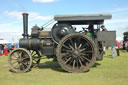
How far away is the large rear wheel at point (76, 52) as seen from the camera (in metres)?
5.87

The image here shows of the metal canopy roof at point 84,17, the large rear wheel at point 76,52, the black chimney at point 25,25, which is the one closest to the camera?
the large rear wheel at point 76,52

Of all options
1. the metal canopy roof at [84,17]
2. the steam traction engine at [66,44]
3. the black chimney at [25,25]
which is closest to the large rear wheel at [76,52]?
the steam traction engine at [66,44]

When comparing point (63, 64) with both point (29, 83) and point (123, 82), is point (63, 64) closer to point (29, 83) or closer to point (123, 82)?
point (29, 83)

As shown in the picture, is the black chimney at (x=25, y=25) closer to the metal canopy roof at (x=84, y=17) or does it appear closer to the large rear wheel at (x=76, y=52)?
the metal canopy roof at (x=84, y=17)

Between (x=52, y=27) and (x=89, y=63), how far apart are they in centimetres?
239

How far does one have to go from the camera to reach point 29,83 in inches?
181

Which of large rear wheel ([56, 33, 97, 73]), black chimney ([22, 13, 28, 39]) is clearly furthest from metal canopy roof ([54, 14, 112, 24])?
black chimney ([22, 13, 28, 39])

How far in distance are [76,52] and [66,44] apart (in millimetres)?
682

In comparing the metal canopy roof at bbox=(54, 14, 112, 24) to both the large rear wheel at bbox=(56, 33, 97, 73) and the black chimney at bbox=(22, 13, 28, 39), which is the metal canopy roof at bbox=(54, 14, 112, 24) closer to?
the large rear wheel at bbox=(56, 33, 97, 73)

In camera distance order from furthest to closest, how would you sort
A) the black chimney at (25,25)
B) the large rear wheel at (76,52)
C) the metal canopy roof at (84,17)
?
1. the black chimney at (25,25)
2. the metal canopy roof at (84,17)
3. the large rear wheel at (76,52)

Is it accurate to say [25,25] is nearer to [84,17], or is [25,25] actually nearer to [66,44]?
[66,44]

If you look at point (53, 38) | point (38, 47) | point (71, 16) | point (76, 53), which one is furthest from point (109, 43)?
point (38, 47)

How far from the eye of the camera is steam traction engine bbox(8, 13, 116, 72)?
19.4 ft

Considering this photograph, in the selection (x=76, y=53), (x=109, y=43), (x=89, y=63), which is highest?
(x=109, y=43)
